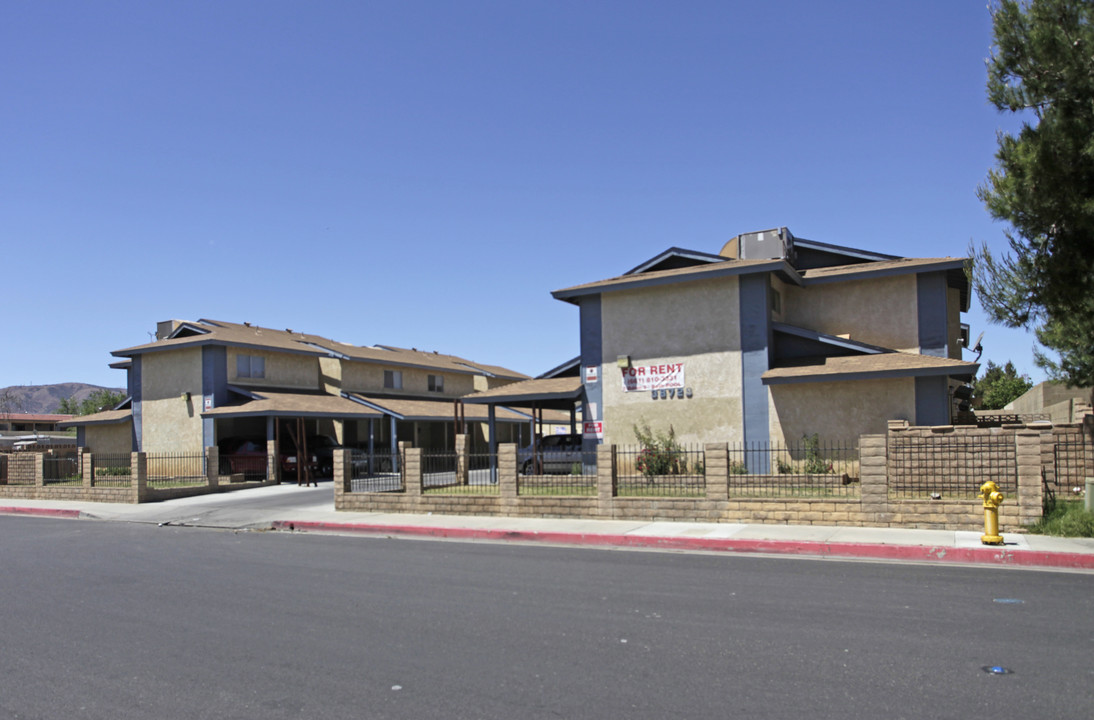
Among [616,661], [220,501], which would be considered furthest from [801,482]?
[220,501]

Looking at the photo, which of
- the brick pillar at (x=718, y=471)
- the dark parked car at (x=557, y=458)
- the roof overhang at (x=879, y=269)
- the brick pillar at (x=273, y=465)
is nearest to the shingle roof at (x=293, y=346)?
the brick pillar at (x=273, y=465)

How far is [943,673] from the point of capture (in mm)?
6324

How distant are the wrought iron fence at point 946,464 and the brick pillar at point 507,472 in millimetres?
7668

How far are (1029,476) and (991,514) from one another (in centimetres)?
169

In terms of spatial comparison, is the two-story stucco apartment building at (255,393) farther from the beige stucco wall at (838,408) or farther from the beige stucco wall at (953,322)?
the beige stucco wall at (953,322)

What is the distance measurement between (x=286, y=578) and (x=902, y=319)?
1968cm

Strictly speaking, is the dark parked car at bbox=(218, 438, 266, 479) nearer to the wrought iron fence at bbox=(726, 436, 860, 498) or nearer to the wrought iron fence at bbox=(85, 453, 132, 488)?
the wrought iron fence at bbox=(85, 453, 132, 488)

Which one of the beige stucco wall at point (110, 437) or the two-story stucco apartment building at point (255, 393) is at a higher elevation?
the two-story stucco apartment building at point (255, 393)

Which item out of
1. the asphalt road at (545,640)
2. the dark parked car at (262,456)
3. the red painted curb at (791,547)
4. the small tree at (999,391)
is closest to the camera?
the asphalt road at (545,640)

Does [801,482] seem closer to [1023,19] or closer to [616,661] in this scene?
[1023,19]

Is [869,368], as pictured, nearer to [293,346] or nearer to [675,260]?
[675,260]

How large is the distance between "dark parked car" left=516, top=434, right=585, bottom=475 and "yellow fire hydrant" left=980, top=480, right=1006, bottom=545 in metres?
14.4

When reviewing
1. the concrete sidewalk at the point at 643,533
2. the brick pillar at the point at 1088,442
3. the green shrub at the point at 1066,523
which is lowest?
the concrete sidewalk at the point at 643,533

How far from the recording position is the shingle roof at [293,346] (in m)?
36.5
